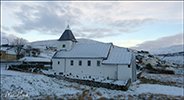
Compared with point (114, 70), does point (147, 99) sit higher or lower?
lower

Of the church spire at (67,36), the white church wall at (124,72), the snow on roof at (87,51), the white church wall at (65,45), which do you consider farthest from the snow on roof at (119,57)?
the church spire at (67,36)

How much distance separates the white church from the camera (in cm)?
2197

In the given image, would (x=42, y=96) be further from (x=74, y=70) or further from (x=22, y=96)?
(x=74, y=70)

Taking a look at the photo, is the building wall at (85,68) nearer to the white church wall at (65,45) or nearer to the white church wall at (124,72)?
the white church wall at (124,72)

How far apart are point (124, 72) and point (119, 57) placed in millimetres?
3095

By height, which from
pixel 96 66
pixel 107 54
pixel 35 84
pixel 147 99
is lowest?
pixel 147 99

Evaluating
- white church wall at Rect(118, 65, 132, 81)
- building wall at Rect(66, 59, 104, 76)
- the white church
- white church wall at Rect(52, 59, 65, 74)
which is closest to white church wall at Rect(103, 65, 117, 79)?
the white church

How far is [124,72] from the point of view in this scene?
21.4 meters

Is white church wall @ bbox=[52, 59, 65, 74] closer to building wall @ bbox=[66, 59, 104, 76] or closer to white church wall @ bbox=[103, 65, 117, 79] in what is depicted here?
building wall @ bbox=[66, 59, 104, 76]

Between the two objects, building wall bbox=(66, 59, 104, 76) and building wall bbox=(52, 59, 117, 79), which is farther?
building wall bbox=(66, 59, 104, 76)

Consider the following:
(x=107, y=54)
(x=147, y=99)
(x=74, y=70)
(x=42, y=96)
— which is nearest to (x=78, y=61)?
(x=74, y=70)

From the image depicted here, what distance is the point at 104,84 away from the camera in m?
18.5

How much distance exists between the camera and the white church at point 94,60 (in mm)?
21969

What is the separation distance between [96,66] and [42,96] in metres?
13.0
